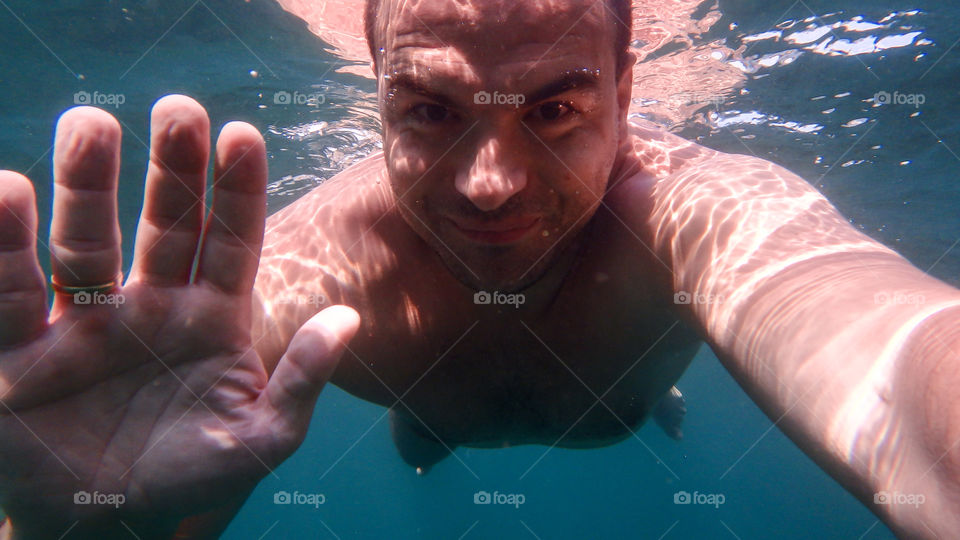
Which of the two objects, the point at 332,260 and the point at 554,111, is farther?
the point at 332,260

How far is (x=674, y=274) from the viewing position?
2.34m

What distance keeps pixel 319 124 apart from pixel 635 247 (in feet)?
28.2

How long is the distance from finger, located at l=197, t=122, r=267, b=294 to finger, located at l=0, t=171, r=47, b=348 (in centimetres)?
48

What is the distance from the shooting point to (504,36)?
2.04 metres

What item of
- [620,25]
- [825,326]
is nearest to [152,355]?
[825,326]

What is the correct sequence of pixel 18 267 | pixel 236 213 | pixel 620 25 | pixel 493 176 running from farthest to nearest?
pixel 620 25 → pixel 493 176 → pixel 236 213 → pixel 18 267

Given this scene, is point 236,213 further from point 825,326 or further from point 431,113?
point 825,326

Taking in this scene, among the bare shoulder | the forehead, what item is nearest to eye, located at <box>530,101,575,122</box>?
the forehead

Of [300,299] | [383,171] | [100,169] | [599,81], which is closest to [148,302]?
[100,169]

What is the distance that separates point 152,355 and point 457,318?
1.54m

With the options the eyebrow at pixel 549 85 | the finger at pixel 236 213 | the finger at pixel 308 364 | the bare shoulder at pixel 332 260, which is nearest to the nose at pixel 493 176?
the eyebrow at pixel 549 85

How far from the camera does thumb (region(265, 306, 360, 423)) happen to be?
1.74m

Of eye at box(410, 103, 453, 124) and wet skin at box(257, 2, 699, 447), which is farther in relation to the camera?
eye at box(410, 103, 453, 124)

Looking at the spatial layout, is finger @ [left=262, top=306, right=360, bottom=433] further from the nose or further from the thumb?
the nose
